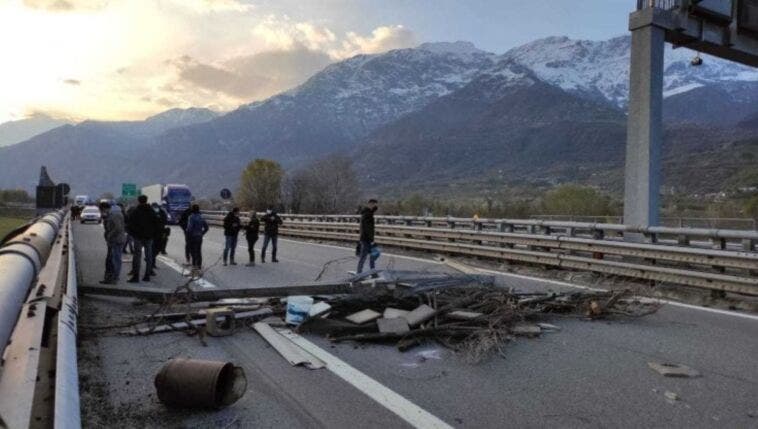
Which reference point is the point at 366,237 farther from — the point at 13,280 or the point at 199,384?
the point at 13,280

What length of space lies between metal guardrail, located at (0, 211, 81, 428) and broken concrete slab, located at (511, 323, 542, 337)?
15.4 ft

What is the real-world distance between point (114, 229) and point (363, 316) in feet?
25.0

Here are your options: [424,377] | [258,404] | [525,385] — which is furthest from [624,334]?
[258,404]

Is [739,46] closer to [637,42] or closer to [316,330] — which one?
[637,42]

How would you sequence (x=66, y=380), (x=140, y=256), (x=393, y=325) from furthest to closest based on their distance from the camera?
(x=140, y=256) < (x=393, y=325) < (x=66, y=380)

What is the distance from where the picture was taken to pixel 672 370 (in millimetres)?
5938

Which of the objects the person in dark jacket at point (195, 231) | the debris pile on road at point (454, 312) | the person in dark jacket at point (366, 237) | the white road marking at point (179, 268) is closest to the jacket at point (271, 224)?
the white road marking at point (179, 268)

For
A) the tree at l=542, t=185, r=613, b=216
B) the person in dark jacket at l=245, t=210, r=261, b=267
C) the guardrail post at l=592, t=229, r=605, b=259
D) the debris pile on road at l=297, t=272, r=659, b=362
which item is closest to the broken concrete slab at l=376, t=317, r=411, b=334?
the debris pile on road at l=297, t=272, r=659, b=362

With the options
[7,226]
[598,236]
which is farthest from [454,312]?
[7,226]

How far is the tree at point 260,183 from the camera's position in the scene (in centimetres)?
7418

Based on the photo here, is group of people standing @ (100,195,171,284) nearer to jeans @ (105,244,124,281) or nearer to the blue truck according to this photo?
jeans @ (105,244,124,281)

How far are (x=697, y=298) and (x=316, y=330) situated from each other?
270 inches

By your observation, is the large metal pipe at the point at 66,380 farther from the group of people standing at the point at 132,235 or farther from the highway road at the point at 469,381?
the group of people standing at the point at 132,235

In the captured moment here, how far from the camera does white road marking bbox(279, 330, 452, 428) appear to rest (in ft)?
15.2
